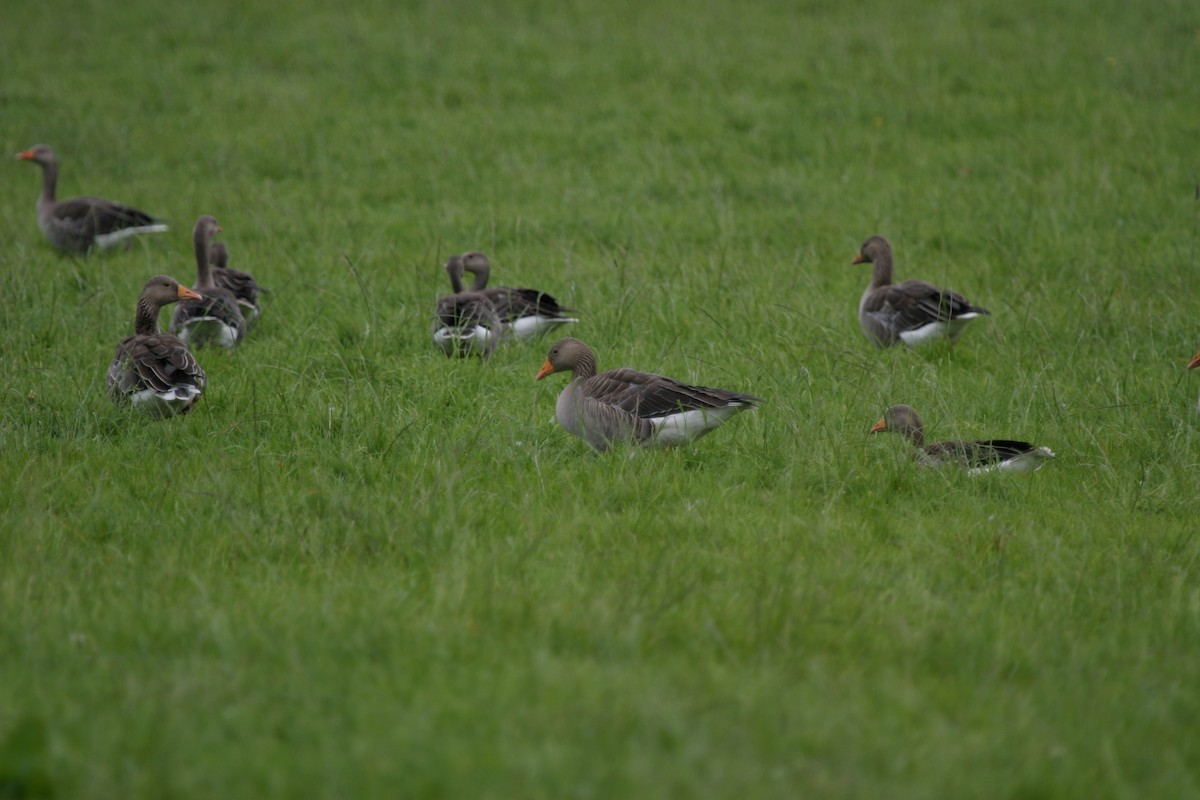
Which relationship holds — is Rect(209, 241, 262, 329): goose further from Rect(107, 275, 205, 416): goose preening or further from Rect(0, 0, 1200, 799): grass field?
Rect(107, 275, 205, 416): goose preening

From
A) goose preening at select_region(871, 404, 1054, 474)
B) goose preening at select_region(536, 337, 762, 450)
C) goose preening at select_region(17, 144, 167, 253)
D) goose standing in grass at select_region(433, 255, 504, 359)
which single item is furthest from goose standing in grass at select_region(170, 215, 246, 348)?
goose preening at select_region(871, 404, 1054, 474)

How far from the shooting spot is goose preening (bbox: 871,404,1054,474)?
6355mm

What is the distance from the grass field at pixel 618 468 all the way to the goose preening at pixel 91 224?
1.03ft

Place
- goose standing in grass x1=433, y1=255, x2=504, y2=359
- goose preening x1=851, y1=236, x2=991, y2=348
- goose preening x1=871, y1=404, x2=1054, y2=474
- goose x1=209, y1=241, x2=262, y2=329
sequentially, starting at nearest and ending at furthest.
→ goose preening x1=871, y1=404, x2=1054, y2=474 → goose standing in grass x1=433, y1=255, x2=504, y2=359 → goose preening x1=851, y1=236, x2=991, y2=348 → goose x1=209, y1=241, x2=262, y2=329

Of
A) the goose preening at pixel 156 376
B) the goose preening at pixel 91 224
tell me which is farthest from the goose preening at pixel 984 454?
the goose preening at pixel 91 224

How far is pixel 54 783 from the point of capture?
342cm

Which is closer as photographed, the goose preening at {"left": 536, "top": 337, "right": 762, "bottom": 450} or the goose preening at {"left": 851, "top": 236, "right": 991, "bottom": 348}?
the goose preening at {"left": 536, "top": 337, "right": 762, "bottom": 450}

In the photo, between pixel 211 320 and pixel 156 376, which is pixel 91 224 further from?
pixel 156 376

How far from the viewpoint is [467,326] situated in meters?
8.49

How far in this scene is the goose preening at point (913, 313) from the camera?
8.88 m

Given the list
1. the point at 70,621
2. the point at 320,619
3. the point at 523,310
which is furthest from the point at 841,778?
the point at 523,310

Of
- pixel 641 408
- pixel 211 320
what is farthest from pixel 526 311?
pixel 641 408

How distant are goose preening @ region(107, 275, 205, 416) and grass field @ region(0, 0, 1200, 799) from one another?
210 millimetres

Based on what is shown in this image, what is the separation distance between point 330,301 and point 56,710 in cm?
616
